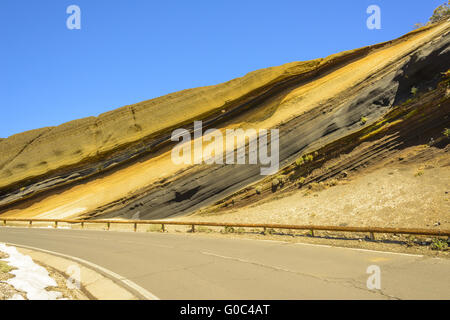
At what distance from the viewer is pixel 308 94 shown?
29.0 meters

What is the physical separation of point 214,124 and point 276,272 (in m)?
27.2

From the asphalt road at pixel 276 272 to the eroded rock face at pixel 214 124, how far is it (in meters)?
13.2

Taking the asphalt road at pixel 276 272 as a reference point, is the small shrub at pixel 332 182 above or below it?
above

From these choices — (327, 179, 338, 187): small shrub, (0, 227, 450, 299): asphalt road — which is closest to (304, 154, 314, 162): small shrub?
(327, 179, 338, 187): small shrub

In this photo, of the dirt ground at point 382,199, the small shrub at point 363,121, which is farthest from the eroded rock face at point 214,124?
the dirt ground at point 382,199

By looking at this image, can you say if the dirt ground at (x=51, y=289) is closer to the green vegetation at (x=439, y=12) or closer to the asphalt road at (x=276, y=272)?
the asphalt road at (x=276, y=272)

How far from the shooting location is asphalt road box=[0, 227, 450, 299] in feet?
19.7

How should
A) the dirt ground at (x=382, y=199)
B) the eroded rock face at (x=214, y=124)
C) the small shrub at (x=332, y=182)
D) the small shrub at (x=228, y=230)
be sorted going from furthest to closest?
the eroded rock face at (x=214, y=124) → the small shrub at (x=332, y=182) → the small shrub at (x=228, y=230) → the dirt ground at (x=382, y=199)

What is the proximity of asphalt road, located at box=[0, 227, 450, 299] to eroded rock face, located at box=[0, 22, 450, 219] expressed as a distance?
1321cm

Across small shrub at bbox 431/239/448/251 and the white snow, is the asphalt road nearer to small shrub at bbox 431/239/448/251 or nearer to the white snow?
small shrub at bbox 431/239/448/251

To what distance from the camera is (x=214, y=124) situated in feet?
112

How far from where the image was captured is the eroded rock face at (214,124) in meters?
21.5
